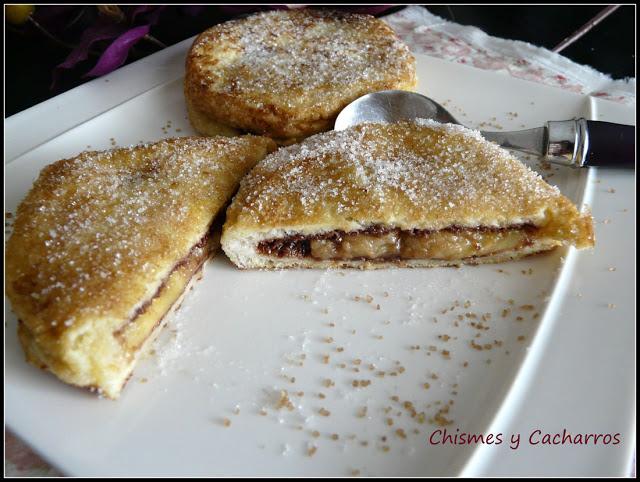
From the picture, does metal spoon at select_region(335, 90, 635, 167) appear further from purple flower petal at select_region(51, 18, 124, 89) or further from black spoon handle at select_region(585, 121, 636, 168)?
purple flower petal at select_region(51, 18, 124, 89)

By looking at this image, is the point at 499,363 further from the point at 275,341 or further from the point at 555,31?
the point at 555,31

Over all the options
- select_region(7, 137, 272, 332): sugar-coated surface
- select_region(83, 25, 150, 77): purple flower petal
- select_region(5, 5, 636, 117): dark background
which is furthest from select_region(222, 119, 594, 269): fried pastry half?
select_region(5, 5, 636, 117): dark background

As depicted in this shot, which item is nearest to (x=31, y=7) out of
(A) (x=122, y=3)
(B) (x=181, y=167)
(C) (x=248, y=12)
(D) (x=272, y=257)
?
(A) (x=122, y=3)

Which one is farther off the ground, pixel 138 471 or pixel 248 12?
pixel 248 12

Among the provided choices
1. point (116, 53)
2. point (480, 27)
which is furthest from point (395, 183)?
point (480, 27)

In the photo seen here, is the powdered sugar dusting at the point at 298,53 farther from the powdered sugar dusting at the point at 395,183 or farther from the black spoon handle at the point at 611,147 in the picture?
the black spoon handle at the point at 611,147

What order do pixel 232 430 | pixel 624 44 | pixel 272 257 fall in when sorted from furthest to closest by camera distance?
pixel 624 44 → pixel 272 257 → pixel 232 430

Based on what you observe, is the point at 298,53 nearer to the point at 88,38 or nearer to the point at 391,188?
the point at 391,188
